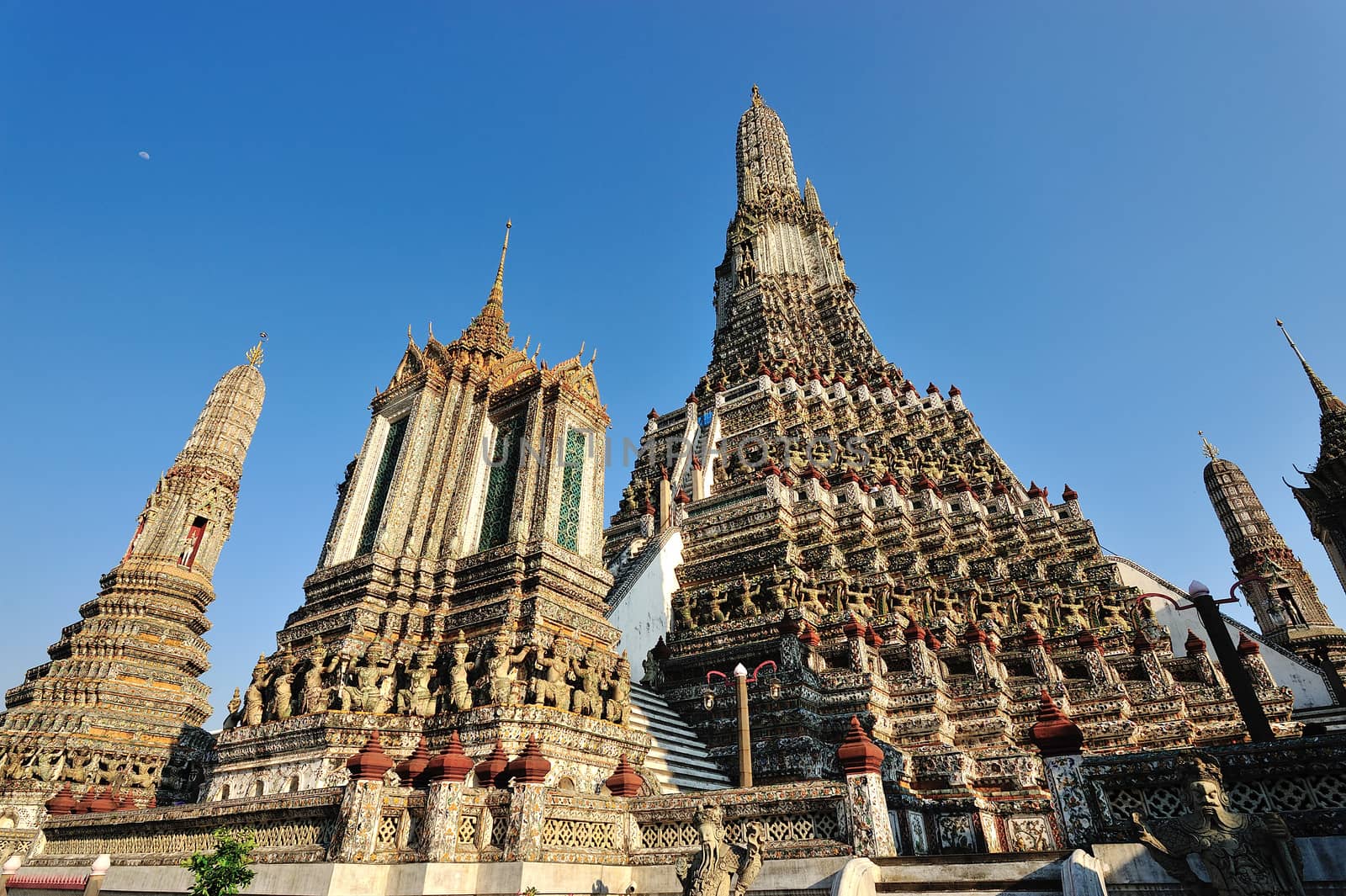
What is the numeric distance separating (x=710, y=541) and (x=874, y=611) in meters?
5.10

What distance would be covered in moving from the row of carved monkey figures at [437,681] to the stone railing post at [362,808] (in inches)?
92.6

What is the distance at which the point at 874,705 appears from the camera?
11922mm

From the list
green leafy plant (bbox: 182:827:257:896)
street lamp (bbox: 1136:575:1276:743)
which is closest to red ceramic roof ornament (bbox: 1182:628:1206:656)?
street lamp (bbox: 1136:575:1276:743)

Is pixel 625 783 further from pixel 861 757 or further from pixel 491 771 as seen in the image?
pixel 861 757

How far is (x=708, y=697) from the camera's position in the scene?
43.6 ft

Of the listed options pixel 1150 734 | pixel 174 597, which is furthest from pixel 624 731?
pixel 174 597

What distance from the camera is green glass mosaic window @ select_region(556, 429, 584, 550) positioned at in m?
12.0

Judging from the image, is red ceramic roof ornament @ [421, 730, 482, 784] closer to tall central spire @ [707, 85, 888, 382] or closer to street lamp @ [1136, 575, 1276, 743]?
street lamp @ [1136, 575, 1276, 743]

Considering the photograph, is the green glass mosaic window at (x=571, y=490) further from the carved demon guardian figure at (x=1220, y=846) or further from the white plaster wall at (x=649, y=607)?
the carved demon guardian figure at (x=1220, y=846)

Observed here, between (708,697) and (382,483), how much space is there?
731 cm

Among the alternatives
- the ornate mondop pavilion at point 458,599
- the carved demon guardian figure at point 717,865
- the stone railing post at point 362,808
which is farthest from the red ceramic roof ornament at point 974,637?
the stone railing post at point 362,808

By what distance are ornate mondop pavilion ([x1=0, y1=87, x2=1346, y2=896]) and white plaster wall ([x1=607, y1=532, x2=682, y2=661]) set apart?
0.35ft

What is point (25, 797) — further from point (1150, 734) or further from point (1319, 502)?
point (1319, 502)

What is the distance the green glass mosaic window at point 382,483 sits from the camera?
12.2 m
